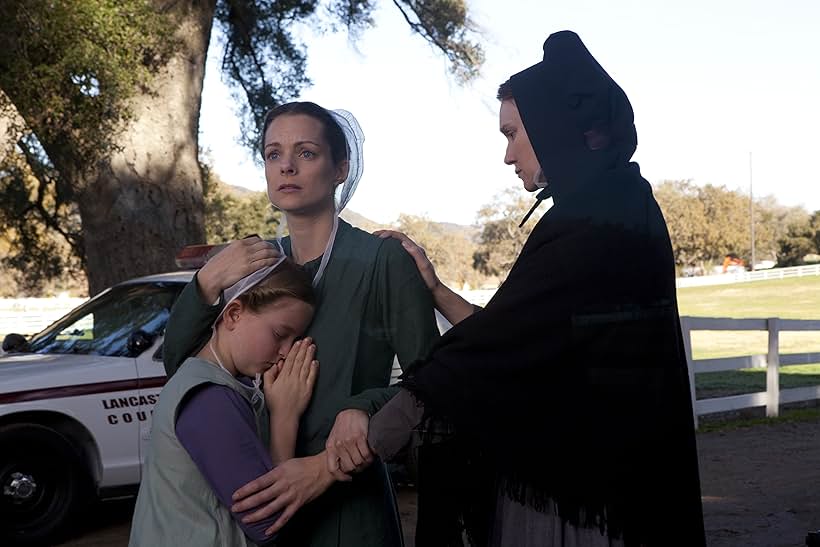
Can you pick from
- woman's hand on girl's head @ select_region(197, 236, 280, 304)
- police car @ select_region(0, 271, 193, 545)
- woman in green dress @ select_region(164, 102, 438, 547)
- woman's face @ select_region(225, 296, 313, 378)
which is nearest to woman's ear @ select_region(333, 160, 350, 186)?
woman in green dress @ select_region(164, 102, 438, 547)

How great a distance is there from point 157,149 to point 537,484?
1071 cm

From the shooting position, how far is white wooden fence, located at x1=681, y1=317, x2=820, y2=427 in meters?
12.9

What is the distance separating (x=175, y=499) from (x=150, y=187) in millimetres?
10434

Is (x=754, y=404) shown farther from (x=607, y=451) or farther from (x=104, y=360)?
(x=607, y=451)

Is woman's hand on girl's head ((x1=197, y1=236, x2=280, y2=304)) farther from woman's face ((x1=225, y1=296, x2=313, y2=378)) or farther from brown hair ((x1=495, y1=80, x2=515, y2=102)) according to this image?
brown hair ((x1=495, y1=80, x2=515, y2=102))

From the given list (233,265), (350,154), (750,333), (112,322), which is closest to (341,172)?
(350,154)

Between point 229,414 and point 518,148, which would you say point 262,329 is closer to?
point 229,414

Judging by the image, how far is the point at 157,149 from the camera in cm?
1253

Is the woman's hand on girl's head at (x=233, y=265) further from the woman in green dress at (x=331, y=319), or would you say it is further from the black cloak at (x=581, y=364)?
the black cloak at (x=581, y=364)

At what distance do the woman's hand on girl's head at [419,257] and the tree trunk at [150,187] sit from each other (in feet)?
32.1

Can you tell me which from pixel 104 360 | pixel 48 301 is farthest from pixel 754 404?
pixel 48 301

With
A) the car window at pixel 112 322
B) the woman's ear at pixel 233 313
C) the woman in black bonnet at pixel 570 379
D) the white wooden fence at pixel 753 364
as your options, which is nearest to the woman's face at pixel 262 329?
the woman's ear at pixel 233 313

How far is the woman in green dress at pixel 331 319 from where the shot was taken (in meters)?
2.65

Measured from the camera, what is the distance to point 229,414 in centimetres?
248
